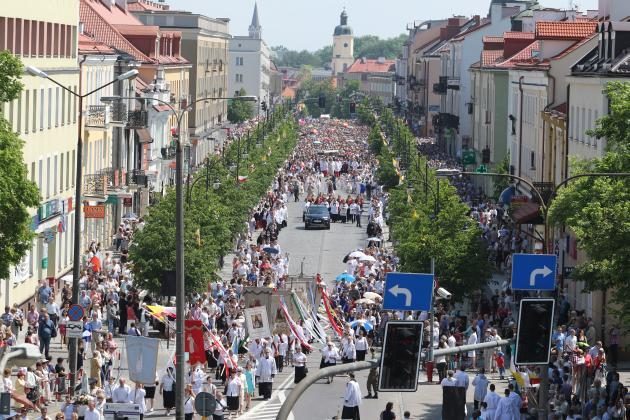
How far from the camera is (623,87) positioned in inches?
1462

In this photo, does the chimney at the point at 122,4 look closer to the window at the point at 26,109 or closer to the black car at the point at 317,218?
the black car at the point at 317,218

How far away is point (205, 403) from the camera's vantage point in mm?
30547

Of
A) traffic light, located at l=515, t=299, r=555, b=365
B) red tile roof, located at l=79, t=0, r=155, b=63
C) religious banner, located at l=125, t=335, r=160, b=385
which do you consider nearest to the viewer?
traffic light, located at l=515, t=299, r=555, b=365

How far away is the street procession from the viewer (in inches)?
1253

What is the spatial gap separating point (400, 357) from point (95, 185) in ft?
159

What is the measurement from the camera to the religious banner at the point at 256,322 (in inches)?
1550

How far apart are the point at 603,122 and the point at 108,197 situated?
34.9 meters

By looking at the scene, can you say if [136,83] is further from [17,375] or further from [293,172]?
[17,375]

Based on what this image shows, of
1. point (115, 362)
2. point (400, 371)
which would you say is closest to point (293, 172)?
point (115, 362)

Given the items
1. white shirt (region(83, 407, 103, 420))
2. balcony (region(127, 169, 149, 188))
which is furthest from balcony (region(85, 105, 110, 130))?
white shirt (region(83, 407, 103, 420))

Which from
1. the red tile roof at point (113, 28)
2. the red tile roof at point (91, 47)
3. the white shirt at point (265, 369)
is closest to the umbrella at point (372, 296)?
the white shirt at point (265, 369)

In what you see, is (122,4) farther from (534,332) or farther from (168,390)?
(534,332)

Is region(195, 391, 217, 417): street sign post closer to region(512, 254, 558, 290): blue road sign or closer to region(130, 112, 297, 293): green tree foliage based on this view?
region(512, 254, 558, 290): blue road sign

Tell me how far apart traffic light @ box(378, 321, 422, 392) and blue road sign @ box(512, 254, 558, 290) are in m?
6.13
